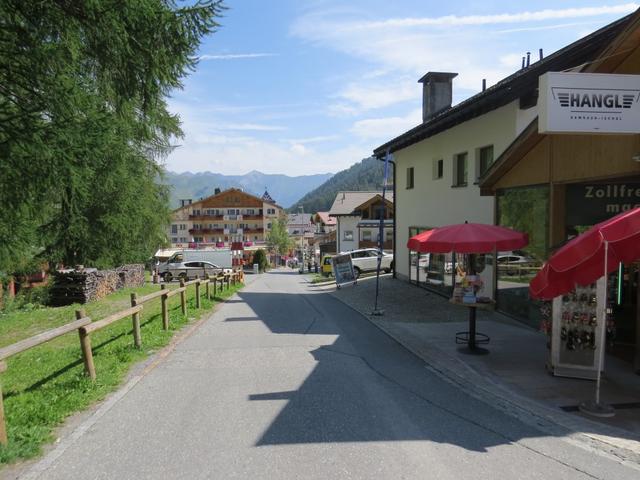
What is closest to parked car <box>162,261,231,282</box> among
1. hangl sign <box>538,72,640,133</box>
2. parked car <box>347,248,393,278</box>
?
parked car <box>347,248,393,278</box>

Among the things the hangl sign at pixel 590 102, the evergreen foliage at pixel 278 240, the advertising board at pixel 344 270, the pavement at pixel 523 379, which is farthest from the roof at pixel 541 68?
the evergreen foliage at pixel 278 240

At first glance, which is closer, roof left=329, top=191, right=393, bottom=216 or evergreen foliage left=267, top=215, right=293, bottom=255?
roof left=329, top=191, right=393, bottom=216

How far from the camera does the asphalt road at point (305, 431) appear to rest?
3.98m

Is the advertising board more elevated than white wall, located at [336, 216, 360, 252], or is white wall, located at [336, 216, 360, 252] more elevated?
white wall, located at [336, 216, 360, 252]

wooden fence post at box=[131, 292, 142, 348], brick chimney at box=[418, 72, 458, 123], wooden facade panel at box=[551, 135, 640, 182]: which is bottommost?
wooden fence post at box=[131, 292, 142, 348]

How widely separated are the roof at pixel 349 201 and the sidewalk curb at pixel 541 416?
40.5 meters

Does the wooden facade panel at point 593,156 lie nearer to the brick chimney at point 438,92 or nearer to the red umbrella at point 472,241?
the red umbrella at point 472,241

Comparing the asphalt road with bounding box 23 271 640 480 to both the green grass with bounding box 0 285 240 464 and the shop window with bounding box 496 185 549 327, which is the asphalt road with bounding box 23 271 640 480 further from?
the shop window with bounding box 496 185 549 327

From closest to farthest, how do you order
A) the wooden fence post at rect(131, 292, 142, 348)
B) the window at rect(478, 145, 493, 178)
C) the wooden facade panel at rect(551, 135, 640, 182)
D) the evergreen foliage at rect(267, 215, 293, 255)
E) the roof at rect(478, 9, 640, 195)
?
the roof at rect(478, 9, 640, 195) → the wooden facade panel at rect(551, 135, 640, 182) → the wooden fence post at rect(131, 292, 142, 348) → the window at rect(478, 145, 493, 178) → the evergreen foliage at rect(267, 215, 293, 255)

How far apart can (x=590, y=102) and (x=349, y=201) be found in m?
45.6

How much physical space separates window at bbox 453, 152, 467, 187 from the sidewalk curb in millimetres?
8397

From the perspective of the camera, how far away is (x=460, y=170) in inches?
591

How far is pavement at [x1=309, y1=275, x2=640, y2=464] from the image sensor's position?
16.0 feet

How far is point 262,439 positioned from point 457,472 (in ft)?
5.84
